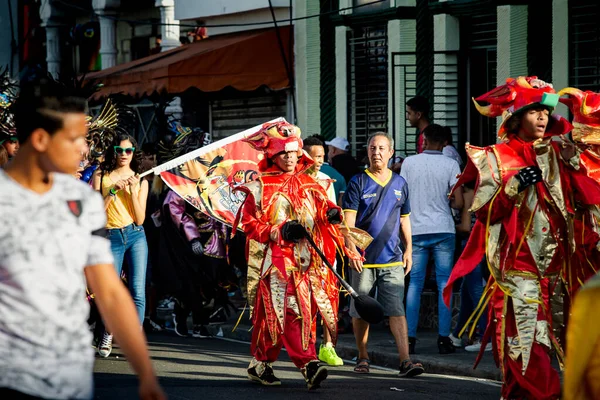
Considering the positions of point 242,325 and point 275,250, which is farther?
point 242,325

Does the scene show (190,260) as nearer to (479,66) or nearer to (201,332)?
(201,332)

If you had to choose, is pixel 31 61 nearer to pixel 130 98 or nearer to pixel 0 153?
pixel 130 98

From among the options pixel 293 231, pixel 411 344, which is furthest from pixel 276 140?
pixel 411 344

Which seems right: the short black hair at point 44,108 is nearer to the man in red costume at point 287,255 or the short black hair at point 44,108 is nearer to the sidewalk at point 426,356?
the man in red costume at point 287,255

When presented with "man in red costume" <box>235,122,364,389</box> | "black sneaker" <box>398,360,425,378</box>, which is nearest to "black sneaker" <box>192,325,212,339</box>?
"black sneaker" <box>398,360,425,378</box>

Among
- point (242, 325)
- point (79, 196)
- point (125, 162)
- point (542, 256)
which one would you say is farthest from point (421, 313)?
point (79, 196)

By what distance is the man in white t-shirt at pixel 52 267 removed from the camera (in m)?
4.01

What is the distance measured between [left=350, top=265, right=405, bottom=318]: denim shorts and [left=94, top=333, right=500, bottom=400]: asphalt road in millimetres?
538

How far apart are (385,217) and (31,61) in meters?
21.7

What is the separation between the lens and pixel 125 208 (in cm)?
1088

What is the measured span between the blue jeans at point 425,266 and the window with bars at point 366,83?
6751mm

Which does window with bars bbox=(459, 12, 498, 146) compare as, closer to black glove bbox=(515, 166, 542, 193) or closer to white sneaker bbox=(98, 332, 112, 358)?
white sneaker bbox=(98, 332, 112, 358)

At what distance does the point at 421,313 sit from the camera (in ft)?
43.5

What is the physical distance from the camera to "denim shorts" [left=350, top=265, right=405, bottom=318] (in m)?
10.1
